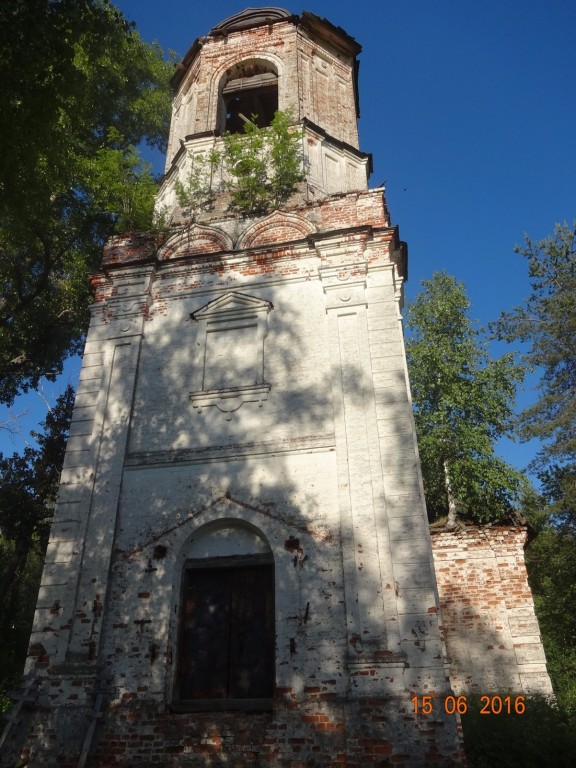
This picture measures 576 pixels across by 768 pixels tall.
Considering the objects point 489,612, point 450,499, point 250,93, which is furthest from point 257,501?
point 250,93

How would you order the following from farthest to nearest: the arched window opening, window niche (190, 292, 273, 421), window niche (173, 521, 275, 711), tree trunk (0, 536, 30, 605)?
tree trunk (0, 536, 30, 605) → the arched window opening → window niche (190, 292, 273, 421) → window niche (173, 521, 275, 711)

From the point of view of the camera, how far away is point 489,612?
39.2ft

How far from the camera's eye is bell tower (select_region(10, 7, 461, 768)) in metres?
7.18

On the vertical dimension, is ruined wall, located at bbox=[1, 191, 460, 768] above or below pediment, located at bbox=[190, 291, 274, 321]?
below

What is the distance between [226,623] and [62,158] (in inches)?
292

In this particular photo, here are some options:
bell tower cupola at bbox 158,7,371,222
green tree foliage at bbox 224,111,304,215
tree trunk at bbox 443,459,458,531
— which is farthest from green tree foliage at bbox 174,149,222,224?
tree trunk at bbox 443,459,458,531

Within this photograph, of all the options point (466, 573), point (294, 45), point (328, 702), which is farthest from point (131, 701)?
point (294, 45)

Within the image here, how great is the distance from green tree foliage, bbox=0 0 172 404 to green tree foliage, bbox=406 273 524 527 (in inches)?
404

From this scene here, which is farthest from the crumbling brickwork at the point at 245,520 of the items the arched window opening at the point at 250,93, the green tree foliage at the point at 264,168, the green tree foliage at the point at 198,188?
the arched window opening at the point at 250,93

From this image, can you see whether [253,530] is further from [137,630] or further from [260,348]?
[260,348]

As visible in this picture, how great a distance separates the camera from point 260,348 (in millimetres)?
10078

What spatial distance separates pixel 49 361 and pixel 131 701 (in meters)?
11.4

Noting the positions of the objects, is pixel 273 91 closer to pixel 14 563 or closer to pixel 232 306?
pixel 232 306

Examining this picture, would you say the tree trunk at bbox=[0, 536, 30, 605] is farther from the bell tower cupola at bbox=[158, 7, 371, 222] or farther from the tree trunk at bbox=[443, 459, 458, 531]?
the tree trunk at bbox=[443, 459, 458, 531]
